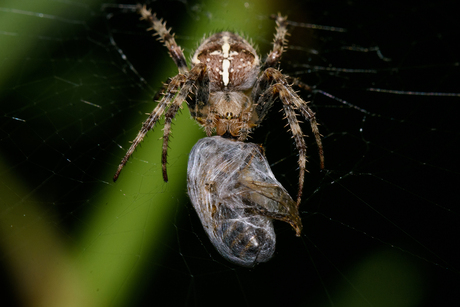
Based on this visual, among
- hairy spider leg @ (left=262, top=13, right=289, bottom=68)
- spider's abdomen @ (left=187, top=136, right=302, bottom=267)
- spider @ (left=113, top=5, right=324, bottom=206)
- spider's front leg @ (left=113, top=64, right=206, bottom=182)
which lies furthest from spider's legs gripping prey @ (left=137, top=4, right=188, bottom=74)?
spider's abdomen @ (left=187, top=136, right=302, bottom=267)

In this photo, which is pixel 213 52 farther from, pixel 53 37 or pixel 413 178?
pixel 53 37

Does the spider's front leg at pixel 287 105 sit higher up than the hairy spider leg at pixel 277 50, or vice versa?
the hairy spider leg at pixel 277 50

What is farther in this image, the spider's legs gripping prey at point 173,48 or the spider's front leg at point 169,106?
the spider's legs gripping prey at point 173,48

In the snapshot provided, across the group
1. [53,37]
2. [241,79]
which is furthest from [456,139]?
[53,37]

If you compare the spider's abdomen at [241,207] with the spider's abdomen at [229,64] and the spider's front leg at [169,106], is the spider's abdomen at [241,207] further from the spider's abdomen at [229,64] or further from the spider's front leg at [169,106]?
the spider's abdomen at [229,64]

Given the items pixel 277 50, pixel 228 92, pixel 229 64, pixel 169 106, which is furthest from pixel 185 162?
pixel 277 50

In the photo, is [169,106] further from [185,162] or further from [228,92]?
[228,92]

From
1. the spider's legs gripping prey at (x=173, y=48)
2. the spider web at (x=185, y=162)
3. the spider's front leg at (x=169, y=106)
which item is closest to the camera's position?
the spider web at (x=185, y=162)

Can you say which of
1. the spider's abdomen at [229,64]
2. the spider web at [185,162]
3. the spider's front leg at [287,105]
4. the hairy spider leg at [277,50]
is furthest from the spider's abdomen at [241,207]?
the hairy spider leg at [277,50]
